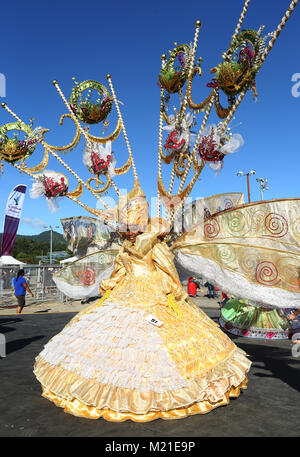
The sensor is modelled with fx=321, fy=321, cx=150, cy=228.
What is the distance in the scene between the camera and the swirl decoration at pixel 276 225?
3568mm

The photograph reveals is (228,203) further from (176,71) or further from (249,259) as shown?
(176,71)

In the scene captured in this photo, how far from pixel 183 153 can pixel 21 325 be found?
27.1ft

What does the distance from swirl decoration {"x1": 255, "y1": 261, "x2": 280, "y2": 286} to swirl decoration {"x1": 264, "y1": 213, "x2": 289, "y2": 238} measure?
1.17 feet

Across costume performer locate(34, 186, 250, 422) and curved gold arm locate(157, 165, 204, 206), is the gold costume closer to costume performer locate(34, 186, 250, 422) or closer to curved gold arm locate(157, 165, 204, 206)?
costume performer locate(34, 186, 250, 422)

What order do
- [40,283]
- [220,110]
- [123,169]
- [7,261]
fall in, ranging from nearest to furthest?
[220,110] < [123,169] < [40,283] < [7,261]

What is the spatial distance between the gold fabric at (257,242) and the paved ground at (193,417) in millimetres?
1488

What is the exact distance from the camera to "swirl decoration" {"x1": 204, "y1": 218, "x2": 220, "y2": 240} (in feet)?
13.2

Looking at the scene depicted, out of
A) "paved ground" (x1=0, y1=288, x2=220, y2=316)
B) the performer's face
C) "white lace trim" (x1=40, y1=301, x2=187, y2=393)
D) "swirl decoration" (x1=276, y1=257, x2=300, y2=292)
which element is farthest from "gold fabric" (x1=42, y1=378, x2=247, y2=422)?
"paved ground" (x1=0, y1=288, x2=220, y2=316)

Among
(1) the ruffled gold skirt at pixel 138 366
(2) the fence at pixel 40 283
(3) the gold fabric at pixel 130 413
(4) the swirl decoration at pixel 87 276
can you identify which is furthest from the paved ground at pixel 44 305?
(3) the gold fabric at pixel 130 413

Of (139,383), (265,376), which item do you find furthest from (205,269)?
(265,376)

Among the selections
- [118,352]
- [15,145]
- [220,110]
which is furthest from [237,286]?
[15,145]

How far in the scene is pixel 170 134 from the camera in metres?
4.49

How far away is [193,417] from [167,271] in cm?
165
